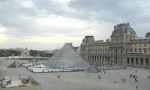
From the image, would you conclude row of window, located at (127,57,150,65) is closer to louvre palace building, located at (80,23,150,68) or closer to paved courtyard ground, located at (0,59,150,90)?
Result: louvre palace building, located at (80,23,150,68)

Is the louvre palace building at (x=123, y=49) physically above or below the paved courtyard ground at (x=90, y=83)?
above

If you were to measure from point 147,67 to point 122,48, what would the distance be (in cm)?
1501

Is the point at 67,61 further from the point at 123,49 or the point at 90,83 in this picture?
the point at 90,83

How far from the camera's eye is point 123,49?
87.6 m

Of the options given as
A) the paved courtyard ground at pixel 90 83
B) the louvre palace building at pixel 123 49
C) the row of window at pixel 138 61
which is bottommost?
the paved courtyard ground at pixel 90 83

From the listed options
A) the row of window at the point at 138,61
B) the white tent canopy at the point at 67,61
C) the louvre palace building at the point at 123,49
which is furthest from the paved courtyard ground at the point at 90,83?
the louvre palace building at the point at 123,49

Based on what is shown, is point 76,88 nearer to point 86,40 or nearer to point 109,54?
point 109,54

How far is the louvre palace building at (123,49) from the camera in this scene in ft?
266

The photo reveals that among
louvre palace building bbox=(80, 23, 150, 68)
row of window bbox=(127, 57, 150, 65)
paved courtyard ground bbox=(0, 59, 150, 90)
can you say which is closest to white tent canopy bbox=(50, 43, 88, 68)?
louvre palace building bbox=(80, 23, 150, 68)

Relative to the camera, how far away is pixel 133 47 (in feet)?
279

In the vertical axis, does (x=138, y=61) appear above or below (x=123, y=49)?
below

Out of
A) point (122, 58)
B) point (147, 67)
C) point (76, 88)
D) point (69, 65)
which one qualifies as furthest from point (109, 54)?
point (76, 88)

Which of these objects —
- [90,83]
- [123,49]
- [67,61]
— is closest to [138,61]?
[123,49]

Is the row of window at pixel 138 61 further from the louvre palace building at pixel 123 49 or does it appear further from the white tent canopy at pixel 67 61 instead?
the white tent canopy at pixel 67 61
